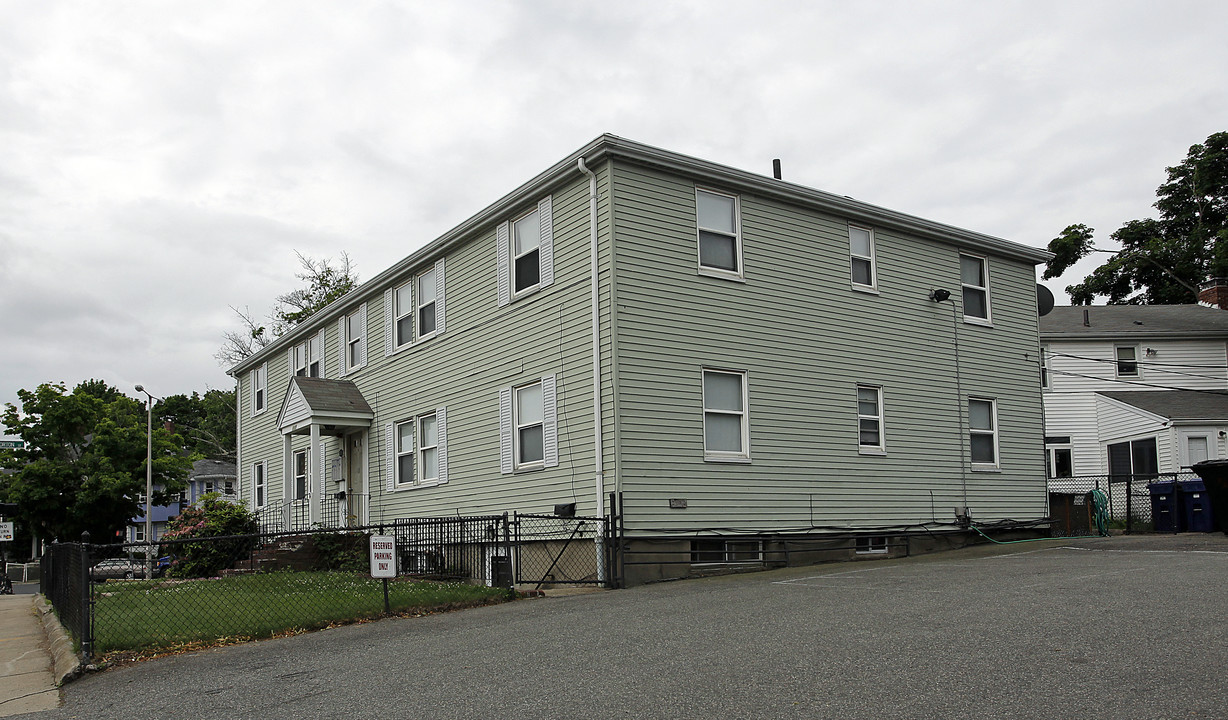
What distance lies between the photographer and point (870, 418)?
18.8m

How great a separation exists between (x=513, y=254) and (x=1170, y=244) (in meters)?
43.6

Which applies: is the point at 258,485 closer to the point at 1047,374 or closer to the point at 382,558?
the point at 382,558

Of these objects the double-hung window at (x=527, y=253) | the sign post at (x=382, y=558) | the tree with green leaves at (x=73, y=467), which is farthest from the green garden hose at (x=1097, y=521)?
the tree with green leaves at (x=73, y=467)

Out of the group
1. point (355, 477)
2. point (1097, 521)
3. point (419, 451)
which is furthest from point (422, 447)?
point (1097, 521)

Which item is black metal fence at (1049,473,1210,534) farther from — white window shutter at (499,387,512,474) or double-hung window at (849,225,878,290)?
white window shutter at (499,387,512,474)

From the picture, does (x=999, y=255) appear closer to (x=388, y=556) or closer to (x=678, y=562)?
(x=678, y=562)

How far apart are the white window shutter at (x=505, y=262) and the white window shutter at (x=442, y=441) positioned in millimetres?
2971

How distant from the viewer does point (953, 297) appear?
20781 millimetres

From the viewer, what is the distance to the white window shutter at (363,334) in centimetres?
2412

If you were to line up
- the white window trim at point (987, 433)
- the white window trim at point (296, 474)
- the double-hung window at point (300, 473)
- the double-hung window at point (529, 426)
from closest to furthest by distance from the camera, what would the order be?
the double-hung window at point (529, 426) → the white window trim at point (987, 433) → the white window trim at point (296, 474) → the double-hung window at point (300, 473)

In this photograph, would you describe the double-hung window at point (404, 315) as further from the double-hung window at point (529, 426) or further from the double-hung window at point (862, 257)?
the double-hung window at point (862, 257)

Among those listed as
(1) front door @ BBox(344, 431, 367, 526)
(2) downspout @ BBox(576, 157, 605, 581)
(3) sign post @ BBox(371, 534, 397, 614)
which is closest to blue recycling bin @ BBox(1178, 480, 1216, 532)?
(2) downspout @ BBox(576, 157, 605, 581)

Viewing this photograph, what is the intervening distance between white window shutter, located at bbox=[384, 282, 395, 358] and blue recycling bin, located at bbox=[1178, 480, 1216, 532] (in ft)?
56.2

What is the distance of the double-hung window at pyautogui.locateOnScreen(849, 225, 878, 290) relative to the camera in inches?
760
